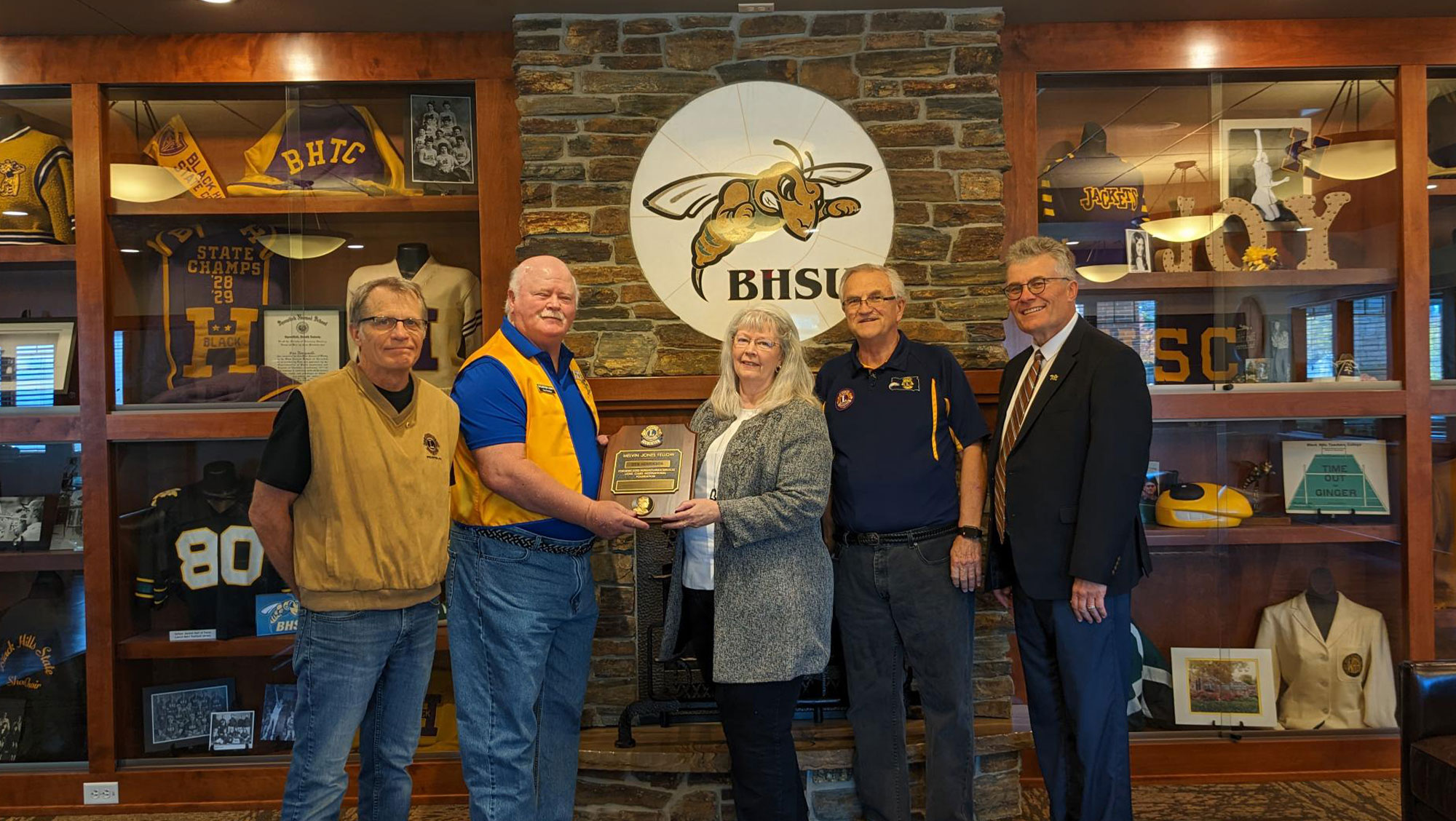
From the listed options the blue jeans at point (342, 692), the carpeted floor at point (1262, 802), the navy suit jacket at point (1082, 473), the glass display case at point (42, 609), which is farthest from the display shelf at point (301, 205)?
the carpeted floor at point (1262, 802)

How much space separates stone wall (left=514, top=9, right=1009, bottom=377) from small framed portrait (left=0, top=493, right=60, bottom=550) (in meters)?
2.09

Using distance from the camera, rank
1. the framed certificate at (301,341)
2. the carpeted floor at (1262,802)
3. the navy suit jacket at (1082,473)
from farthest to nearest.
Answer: the framed certificate at (301,341), the carpeted floor at (1262,802), the navy suit jacket at (1082,473)

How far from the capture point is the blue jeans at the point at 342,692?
2027 mm

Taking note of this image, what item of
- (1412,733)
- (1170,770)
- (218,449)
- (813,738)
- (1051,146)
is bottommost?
(1170,770)

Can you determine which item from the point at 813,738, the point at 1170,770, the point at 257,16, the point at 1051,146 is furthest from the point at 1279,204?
the point at 257,16

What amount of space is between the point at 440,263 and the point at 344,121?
641 millimetres

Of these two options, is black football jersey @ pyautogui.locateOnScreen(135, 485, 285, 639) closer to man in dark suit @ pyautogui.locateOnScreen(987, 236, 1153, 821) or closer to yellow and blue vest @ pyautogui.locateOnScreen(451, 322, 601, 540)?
yellow and blue vest @ pyautogui.locateOnScreen(451, 322, 601, 540)

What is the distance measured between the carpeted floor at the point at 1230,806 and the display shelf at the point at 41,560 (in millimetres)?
886

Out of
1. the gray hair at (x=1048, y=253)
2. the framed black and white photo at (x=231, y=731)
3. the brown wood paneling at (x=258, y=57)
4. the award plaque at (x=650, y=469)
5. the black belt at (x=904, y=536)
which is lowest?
the framed black and white photo at (x=231, y=731)

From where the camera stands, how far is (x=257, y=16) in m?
3.10

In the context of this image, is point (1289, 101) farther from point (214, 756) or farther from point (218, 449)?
point (214, 756)

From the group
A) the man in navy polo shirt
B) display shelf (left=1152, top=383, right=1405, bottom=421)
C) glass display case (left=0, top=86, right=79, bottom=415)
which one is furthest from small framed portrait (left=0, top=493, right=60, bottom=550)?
display shelf (left=1152, top=383, right=1405, bottom=421)

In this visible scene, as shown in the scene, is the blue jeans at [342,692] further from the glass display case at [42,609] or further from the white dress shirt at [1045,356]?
the glass display case at [42,609]

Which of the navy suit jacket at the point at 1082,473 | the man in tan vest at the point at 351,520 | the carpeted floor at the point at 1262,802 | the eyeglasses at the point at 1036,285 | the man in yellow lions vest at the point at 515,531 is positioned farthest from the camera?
the carpeted floor at the point at 1262,802
